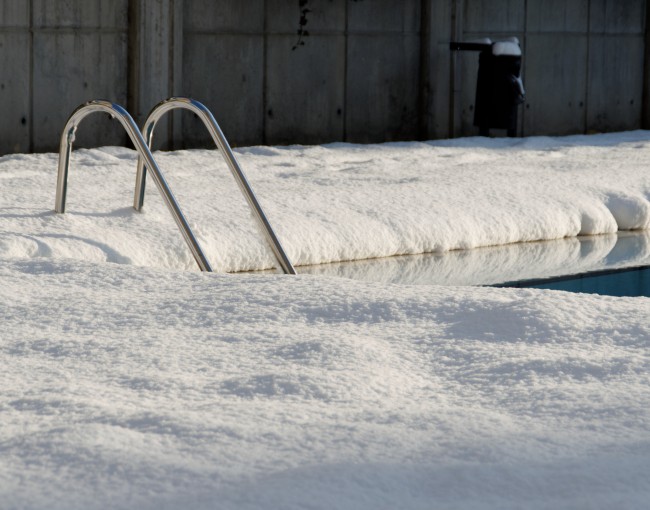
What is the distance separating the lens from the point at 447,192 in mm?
6949

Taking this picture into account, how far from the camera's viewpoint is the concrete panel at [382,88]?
10.4 meters

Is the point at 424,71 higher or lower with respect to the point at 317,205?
higher

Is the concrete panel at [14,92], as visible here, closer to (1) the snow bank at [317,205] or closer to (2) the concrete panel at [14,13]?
(2) the concrete panel at [14,13]

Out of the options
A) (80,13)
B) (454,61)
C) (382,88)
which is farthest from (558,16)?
(80,13)

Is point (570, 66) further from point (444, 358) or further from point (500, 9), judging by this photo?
point (444, 358)

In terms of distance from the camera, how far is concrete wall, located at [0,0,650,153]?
28.5ft

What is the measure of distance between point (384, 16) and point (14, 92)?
341 cm

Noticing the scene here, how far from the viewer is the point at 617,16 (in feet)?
40.5

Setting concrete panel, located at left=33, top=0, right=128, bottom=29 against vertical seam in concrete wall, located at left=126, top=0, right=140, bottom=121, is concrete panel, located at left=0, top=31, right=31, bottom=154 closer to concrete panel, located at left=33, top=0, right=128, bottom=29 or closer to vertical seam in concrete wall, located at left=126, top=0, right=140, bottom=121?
concrete panel, located at left=33, top=0, right=128, bottom=29

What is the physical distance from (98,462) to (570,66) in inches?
398

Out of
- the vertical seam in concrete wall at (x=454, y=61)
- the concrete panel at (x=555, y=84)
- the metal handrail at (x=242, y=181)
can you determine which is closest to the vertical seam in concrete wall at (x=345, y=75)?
the vertical seam in concrete wall at (x=454, y=61)

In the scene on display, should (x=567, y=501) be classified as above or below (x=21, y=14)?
below

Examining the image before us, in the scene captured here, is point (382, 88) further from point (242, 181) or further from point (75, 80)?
point (242, 181)

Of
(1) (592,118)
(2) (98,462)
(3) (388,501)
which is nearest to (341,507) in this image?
(3) (388,501)
